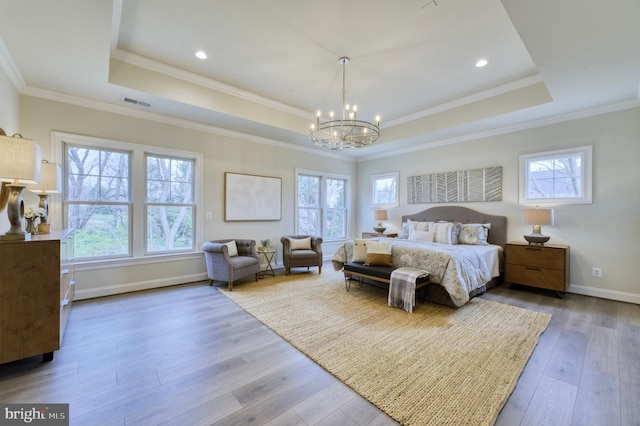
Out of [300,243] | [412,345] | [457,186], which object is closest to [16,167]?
[412,345]

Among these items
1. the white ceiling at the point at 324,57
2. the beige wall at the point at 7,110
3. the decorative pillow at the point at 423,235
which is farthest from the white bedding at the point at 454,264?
the beige wall at the point at 7,110

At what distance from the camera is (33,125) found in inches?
131

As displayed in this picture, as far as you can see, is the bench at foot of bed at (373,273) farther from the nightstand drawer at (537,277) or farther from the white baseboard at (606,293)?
the white baseboard at (606,293)

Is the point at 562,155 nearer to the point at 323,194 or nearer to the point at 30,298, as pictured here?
the point at 323,194

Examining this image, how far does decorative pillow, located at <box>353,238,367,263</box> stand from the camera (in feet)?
13.5

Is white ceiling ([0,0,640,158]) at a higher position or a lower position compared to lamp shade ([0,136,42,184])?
higher

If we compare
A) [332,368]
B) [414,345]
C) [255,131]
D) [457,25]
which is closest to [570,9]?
[457,25]

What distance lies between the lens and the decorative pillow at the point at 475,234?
4.57 metres

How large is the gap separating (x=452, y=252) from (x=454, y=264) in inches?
11.1

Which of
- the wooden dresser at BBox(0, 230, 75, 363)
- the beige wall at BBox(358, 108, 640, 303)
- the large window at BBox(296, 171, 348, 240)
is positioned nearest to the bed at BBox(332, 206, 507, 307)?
the beige wall at BBox(358, 108, 640, 303)

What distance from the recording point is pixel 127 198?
4051 mm

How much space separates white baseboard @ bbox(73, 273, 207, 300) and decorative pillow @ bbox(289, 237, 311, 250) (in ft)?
5.49

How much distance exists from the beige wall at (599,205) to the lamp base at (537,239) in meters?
0.44

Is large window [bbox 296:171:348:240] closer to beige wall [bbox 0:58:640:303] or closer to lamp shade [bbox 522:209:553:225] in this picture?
beige wall [bbox 0:58:640:303]
